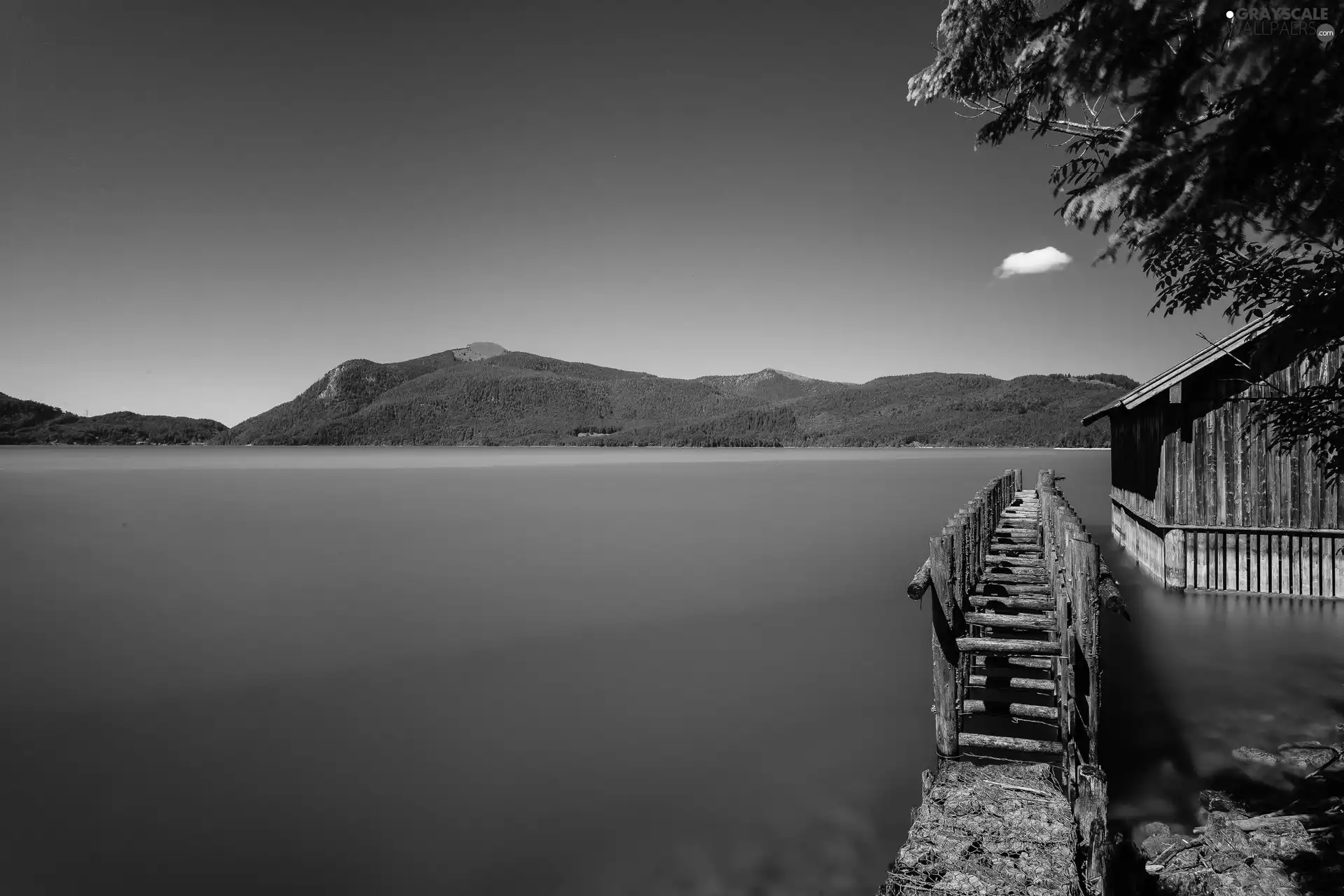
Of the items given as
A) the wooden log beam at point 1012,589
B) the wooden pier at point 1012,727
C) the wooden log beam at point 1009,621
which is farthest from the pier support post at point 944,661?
the wooden log beam at point 1012,589

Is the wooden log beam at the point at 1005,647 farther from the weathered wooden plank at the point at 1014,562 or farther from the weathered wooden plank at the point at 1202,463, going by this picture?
the weathered wooden plank at the point at 1202,463

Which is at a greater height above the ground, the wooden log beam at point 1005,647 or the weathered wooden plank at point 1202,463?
the weathered wooden plank at point 1202,463

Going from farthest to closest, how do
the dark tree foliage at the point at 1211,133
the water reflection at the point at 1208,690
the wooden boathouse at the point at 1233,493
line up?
the wooden boathouse at the point at 1233,493, the water reflection at the point at 1208,690, the dark tree foliage at the point at 1211,133

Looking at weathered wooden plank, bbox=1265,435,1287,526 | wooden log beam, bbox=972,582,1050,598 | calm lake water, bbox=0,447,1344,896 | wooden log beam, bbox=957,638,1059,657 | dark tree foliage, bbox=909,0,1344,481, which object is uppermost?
dark tree foliage, bbox=909,0,1344,481

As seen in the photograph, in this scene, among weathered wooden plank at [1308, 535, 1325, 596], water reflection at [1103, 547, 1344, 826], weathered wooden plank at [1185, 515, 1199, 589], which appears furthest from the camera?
weathered wooden plank at [1185, 515, 1199, 589]

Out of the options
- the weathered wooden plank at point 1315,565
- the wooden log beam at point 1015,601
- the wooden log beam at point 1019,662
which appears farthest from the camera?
the weathered wooden plank at point 1315,565

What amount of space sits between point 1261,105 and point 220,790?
11037 millimetres

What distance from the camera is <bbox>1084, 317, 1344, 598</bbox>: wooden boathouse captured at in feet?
41.7

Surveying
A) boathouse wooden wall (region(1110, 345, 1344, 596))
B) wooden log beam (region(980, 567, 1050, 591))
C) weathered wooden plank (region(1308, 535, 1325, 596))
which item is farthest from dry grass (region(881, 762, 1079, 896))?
weathered wooden plank (region(1308, 535, 1325, 596))

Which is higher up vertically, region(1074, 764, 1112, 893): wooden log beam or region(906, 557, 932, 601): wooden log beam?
region(906, 557, 932, 601): wooden log beam

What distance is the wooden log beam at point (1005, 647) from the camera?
701 cm

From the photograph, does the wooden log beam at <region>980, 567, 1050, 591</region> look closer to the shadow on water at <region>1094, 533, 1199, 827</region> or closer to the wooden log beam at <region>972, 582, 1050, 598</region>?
the wooden log beam at <region>972, 582, 1050, 598</region>

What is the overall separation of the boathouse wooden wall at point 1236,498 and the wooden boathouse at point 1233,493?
16mm

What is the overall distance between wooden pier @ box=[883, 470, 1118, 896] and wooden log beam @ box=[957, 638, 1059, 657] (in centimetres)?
1
